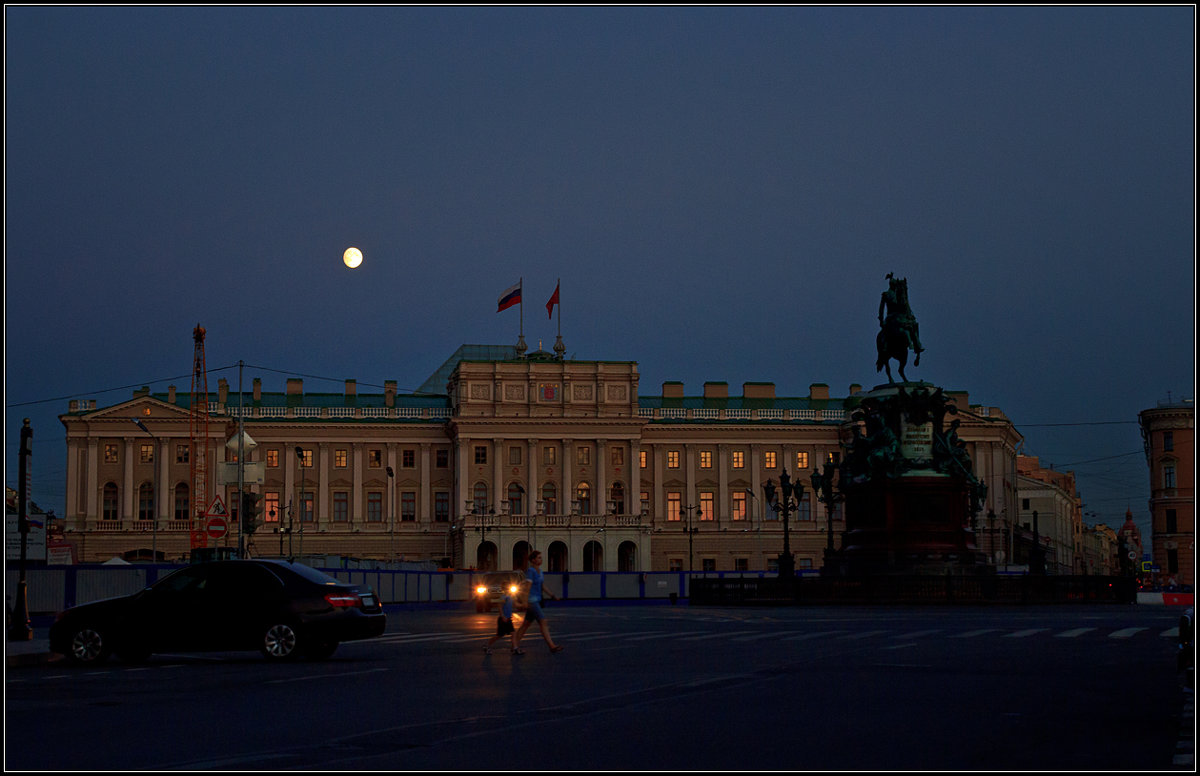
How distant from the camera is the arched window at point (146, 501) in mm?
124062

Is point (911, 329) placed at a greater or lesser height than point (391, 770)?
greater

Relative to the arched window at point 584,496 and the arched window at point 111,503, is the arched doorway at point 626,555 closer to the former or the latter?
the arched window at point 584,496

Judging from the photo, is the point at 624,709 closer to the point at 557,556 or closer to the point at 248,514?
the point at 248,514

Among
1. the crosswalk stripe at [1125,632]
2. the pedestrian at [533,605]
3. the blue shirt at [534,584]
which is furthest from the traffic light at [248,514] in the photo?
the crosswalk stripe at [1125,632]

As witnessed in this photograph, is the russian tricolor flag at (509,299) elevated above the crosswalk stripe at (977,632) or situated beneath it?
elevated above

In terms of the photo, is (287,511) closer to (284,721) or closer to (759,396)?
(759,396)

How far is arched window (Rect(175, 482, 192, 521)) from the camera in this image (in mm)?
124438

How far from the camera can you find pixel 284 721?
47.4ft

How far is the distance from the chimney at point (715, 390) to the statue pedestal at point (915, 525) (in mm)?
81819

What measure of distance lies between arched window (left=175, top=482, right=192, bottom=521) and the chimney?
146 feet

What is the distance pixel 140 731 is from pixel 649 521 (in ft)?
373

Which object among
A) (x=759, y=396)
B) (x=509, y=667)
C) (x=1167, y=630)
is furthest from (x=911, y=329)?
(x=759, y=396)

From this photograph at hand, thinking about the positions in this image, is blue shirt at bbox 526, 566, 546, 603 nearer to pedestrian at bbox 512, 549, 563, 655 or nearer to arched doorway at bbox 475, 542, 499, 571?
pedestrian at bbox 512, 549, 563, 655

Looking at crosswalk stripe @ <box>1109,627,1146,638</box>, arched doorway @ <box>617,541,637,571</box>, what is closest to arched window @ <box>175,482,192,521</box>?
arched doorway @ <box>617,541,637,571</box>
